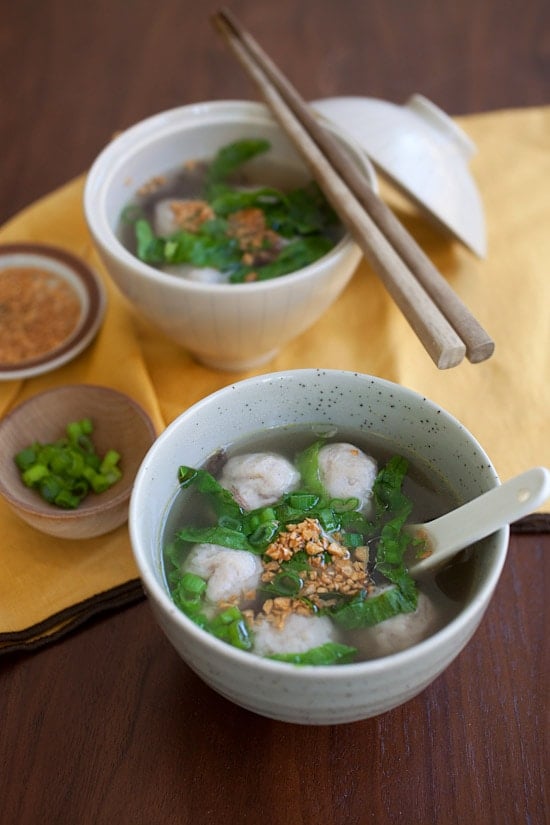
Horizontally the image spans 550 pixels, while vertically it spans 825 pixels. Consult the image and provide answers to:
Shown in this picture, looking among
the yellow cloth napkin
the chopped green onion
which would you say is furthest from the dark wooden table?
the chopped green onion

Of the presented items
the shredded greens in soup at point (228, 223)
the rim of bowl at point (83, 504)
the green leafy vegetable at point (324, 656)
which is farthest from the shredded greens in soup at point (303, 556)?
the shredded greens in soup at point (228, 223)

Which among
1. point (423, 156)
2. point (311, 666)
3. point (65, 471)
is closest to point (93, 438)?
point (65, 471)

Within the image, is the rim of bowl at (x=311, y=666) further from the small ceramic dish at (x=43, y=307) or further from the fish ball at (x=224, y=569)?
the small ceramic dish at (x=43, y=307)

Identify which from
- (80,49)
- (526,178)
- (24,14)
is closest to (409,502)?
(526,178)

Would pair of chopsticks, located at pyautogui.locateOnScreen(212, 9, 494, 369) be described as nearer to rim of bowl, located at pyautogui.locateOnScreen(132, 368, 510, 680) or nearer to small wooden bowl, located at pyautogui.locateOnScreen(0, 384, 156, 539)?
rim of bowl, located at pyautogui.locateOnScreen(132, 368, 510, 680)

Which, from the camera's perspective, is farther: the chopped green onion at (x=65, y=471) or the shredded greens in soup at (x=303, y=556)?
the chopped green onion at (x=65, y=471)

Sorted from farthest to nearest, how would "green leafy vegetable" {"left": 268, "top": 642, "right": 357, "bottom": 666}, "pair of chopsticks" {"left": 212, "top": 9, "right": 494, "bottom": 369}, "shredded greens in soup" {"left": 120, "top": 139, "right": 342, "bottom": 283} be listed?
"shredded greens in soup" {"left": 120, "top": 139, "right": 342, "bottom": 283}, "pair of chopsticks" {"left": 212, "top": 9, "right": 494, "bottom": 369}, "green leafy vegetable" {"left": 268, "top": 642, "right": 357, "bottom": 666}

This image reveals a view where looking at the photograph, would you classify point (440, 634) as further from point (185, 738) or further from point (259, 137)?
point (259, 137)
